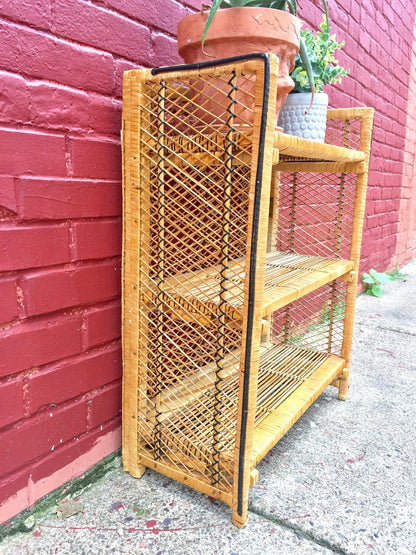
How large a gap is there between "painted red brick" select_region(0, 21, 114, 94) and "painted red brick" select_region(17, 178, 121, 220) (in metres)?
0.23

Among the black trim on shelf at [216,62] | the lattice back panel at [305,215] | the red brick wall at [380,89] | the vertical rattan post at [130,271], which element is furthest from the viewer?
the red brick wall at [380,89]

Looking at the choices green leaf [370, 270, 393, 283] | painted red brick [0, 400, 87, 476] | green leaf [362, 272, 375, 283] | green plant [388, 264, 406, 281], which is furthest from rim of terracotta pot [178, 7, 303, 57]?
green plant [388, 264, 406, 281]

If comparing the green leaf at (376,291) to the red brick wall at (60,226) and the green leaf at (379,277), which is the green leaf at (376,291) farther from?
the red brick wall at (60,226)

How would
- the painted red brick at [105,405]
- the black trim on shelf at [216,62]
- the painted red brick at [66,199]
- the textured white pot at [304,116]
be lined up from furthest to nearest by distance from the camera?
the textured white pot at [304,116], the painted red brick at [105,405], the painted red brick at [66,199], the black trim on shelf at [216,62]

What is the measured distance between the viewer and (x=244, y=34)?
104 centimetres

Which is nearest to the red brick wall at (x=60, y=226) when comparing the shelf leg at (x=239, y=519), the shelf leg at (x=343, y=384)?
the shelf leg at (x=239, y=519)

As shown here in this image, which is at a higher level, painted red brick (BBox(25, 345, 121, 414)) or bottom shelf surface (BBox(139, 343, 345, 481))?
painted red brick (BBox(25, 345, 121, 414))

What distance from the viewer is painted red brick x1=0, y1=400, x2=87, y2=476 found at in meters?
1.03

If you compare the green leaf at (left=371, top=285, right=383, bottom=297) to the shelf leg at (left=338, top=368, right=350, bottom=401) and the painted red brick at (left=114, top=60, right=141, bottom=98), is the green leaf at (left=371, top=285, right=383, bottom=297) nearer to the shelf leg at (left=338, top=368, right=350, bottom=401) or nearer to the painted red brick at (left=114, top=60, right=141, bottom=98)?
the shelf leg at (left=338, top=368, right=350, bottom=401)

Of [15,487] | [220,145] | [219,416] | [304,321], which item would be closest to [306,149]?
[220,145]

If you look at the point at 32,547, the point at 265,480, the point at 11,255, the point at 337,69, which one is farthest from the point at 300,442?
the point at 337,69

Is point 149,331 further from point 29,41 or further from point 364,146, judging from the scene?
point 364,146

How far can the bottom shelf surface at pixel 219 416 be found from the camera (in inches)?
44.7

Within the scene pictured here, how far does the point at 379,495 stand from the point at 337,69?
1356 mm
